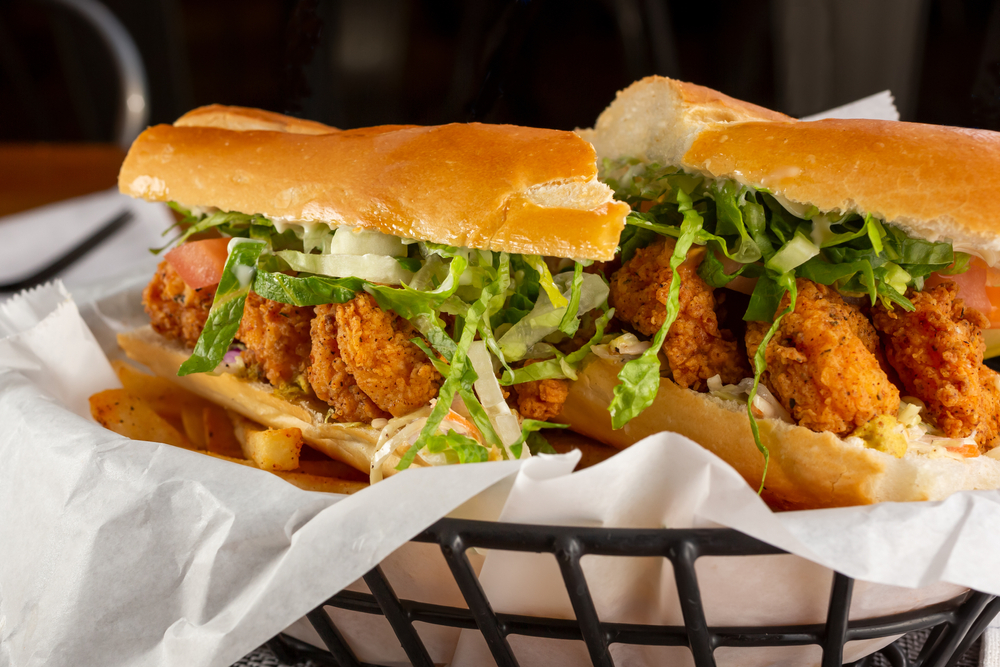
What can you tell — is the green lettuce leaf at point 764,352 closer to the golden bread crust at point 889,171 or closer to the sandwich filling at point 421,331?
the golden bread crust at point 889,171

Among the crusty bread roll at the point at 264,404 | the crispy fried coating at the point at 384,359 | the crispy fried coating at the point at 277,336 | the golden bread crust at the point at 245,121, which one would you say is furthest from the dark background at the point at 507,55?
the crispy fried coating at the point at 384,359

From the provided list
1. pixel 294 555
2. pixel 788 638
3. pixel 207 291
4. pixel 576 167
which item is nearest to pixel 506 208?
pixel 576 167

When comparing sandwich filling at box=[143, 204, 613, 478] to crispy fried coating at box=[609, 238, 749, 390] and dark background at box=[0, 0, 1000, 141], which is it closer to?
crispy fried coating at box=[609, 238, 749, 390]

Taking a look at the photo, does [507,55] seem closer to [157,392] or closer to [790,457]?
[157,392]

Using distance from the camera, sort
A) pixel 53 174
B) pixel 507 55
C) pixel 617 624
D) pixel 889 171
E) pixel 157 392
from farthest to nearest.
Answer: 1. pixel 53 174
2. pixel 507 55
3. pixel 157 392
4. pixel 889 171
5. pixel 617 624

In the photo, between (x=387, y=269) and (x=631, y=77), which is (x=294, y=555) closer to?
(x=387, y=269)

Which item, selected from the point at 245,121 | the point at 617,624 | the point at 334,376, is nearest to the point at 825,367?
the point at 617,624

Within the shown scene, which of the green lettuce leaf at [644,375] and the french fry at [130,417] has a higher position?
the green lettuce leaf at [644,375]

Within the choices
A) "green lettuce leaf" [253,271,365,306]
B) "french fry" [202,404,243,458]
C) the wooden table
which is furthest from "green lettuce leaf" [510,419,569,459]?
the wooden table

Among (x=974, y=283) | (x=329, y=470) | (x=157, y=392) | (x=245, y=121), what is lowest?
(x=329, y=470)
